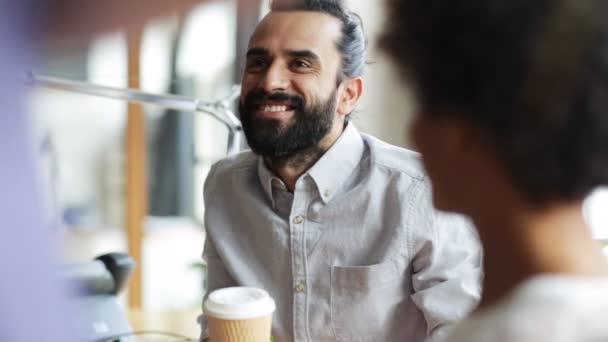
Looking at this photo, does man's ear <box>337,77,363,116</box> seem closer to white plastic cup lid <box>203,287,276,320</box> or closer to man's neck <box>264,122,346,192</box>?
man's neck <box>264,122,346,192</box>

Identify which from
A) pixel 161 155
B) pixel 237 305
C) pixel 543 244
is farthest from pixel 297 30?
pixel 161 155

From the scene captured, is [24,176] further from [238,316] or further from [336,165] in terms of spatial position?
[336,165]

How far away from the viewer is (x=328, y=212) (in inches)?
45.4

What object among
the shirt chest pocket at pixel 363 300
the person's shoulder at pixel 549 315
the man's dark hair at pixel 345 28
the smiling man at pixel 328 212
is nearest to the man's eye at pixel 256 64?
the smiling man at pixel 328 212

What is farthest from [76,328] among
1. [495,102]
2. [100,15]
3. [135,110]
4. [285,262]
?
[135,110]

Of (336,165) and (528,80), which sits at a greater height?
(528,80)

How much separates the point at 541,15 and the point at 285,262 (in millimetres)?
821

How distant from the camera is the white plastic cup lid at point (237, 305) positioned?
0.87m

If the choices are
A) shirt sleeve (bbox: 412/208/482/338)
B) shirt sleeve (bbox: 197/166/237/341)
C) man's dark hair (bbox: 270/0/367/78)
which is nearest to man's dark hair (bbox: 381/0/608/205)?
shirt sleeve (bbox: 412/208/482/338)

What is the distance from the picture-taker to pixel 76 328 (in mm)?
403

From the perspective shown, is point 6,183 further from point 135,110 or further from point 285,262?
point 135,110

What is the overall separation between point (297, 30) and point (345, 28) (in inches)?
4.0

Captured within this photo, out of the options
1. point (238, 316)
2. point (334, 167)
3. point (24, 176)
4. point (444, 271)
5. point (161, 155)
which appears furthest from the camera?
point (161, 155)

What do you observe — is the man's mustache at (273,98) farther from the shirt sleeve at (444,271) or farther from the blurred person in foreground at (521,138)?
the blurred person in foreground at (521,138)
